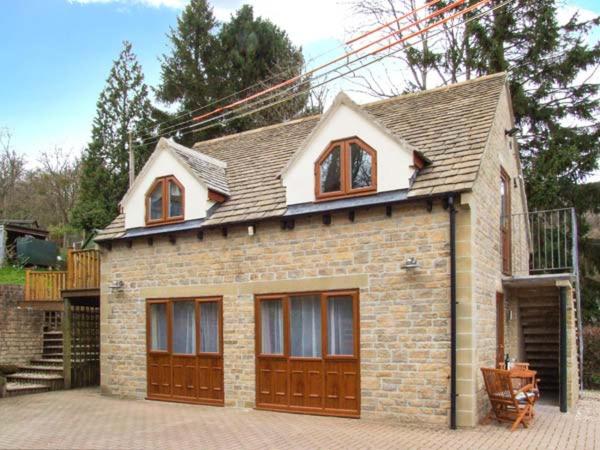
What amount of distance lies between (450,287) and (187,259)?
587cm

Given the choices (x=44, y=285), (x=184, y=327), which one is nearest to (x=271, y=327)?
(x=184, y=327)

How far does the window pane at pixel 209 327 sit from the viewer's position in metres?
12.0

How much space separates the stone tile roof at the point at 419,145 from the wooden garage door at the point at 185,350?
209 centimetres

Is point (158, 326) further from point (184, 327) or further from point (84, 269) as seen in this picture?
point (84, 269)

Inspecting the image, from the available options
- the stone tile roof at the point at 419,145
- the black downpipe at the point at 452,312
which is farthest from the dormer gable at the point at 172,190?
the black downpipe at the point at 452,312

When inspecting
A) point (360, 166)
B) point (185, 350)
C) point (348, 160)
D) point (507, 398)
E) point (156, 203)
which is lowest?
point (507, 398)

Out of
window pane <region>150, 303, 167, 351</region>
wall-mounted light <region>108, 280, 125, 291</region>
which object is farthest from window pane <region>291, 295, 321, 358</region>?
wall-mounted light <region>108, 280, 125, 291</region>

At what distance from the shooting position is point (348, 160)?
1067 cm

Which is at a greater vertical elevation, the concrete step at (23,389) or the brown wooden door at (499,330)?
the brown wooden door at (499,330)

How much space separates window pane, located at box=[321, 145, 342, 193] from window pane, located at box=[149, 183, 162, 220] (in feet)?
14.1

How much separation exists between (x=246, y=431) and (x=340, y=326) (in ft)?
8.10

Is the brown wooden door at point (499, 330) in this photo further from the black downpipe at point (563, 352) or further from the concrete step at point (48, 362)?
the concrete step at point (48, 362)

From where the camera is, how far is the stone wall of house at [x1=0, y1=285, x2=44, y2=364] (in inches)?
689

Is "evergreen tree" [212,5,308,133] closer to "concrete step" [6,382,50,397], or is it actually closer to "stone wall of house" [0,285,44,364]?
"stone wall of house" [0,285,44,364]
